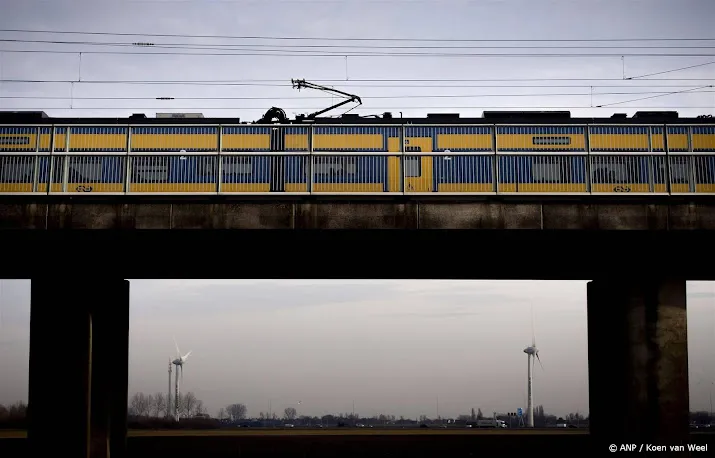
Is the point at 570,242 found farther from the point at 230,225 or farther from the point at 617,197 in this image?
the point at 230,225

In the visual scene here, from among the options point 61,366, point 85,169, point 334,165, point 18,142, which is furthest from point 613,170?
point 18,142

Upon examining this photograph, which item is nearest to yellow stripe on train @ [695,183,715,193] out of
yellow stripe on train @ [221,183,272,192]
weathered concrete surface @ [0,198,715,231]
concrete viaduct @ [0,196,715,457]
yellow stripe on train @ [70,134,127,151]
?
concrete viaduct @ [0,196,715,457]

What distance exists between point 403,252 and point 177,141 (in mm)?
11286

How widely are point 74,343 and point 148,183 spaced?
5.74 metres

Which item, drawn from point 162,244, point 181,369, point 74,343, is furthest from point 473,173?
point 181,369

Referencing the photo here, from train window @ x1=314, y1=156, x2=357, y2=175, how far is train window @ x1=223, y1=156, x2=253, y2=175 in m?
2.41

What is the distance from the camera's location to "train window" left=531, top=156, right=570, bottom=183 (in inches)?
1061

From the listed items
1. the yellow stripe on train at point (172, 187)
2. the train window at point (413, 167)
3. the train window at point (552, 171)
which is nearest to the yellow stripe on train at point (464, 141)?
the train window at point (413, 167)

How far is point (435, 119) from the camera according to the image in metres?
33.5

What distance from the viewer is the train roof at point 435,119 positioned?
32.4 meters

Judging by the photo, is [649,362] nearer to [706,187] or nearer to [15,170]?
[706,187]

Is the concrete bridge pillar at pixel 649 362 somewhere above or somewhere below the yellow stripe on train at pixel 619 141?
below

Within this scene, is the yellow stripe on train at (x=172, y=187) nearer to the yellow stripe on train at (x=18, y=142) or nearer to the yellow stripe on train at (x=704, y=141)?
the yellow stripe on train at (x=18, y=142)

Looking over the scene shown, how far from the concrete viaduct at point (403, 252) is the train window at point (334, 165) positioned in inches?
137
